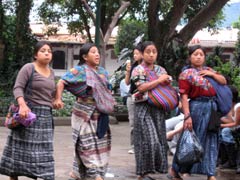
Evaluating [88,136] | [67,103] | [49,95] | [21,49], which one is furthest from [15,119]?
[21,49]

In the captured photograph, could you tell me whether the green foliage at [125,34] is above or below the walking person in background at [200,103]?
above

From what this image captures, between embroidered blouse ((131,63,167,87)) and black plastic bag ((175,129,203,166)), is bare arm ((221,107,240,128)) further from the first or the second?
embroidered blouse ((131,63,167,87))

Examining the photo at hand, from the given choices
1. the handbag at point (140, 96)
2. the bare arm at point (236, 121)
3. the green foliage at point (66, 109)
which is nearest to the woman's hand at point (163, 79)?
the handbag at point (140, 96)

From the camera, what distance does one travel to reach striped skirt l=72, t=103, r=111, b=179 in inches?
252

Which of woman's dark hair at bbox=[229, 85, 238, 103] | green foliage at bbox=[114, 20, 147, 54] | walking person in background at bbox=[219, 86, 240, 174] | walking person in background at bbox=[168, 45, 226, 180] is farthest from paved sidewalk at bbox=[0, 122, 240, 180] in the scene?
green foliage at bbox=[114, 20, 147, 54]

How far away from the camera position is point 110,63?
35469mm

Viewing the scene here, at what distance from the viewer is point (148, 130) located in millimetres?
6684

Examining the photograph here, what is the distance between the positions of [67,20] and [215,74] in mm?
19390

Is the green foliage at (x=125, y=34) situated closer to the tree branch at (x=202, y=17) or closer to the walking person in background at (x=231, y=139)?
the tree branch at (x=202, y=17)

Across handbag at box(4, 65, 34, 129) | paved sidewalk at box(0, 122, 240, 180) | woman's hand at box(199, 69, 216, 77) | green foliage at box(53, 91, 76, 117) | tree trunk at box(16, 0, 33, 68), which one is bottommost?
paved sidewalk at box(0, 122, 240, 180)

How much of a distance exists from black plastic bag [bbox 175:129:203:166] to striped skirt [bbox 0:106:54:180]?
1.54m

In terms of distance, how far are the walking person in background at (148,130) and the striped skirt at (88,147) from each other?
0.49 m

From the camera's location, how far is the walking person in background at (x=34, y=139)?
590cm

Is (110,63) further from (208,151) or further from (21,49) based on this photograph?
(208,151)
